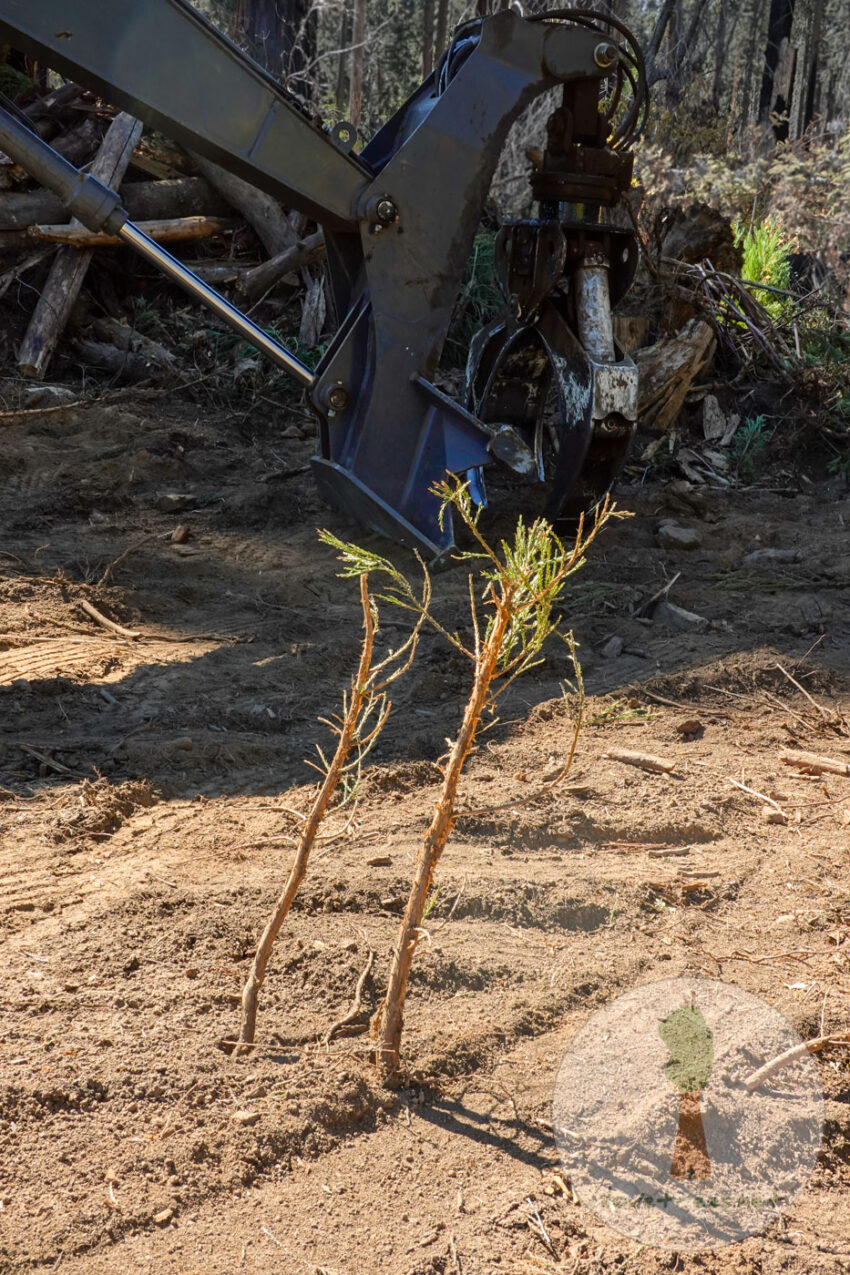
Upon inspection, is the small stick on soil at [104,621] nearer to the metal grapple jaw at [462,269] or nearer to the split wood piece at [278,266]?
the metal grapple jaw at [462,269]

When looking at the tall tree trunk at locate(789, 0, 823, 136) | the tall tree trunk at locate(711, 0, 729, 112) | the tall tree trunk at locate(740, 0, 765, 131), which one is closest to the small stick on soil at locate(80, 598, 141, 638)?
the tall tree trunk at locate(740, 0, 765, 131)

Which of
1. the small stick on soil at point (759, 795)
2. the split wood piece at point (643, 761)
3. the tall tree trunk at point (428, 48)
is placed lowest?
the split wood piece at point (643, 761)

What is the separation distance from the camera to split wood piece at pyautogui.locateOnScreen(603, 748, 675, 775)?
131 inches

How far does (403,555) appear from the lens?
502cm

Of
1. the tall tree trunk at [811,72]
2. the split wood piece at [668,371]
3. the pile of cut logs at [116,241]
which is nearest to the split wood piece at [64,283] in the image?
the pile of cut logs at [116,241]

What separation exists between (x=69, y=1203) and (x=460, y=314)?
7089mm

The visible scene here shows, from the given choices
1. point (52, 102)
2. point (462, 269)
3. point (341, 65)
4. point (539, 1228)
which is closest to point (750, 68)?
point (341, 65)

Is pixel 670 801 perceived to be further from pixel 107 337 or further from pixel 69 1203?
pixel 107 337

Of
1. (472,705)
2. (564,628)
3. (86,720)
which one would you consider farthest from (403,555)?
(472,705)

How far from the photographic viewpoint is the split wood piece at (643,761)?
332 cm

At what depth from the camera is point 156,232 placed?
795 cm

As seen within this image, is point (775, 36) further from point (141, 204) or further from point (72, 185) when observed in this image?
point (72, 185)

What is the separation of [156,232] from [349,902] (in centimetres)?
658

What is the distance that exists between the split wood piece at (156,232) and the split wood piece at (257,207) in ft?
0.65
